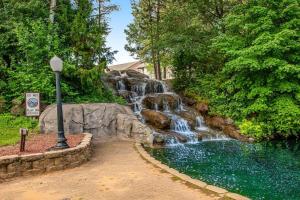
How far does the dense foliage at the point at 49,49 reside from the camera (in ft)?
51.2

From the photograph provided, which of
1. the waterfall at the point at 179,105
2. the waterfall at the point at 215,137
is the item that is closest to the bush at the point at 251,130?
the waterfall at the point at 215,137

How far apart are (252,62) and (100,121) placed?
7.98 meters

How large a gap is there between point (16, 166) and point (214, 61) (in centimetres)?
1663

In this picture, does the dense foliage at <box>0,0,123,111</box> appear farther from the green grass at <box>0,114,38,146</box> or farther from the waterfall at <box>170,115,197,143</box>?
the waterfall at <box>170,115,197,143</box>

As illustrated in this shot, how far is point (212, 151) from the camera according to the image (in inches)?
520

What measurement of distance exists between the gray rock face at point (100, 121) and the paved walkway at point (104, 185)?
4.64 meters

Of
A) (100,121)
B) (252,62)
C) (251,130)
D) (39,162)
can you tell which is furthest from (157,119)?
(39,162)

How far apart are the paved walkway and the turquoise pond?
197 cm

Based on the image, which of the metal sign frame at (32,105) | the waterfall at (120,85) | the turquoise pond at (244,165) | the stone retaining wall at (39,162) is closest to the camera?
the stone retaining wall at (39,162)

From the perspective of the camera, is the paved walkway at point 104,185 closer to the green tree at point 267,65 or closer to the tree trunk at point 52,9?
the green tree at point 267,65

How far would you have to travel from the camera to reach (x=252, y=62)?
1619cm

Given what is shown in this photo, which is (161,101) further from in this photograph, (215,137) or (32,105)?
(32,105)

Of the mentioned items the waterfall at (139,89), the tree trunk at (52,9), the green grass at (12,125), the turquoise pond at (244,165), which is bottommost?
the turquoise pond at (244,165)

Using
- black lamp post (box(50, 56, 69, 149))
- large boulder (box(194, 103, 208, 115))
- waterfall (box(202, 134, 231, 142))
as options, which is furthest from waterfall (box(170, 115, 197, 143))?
black lamp post (box(50, 56, 69, 149))
